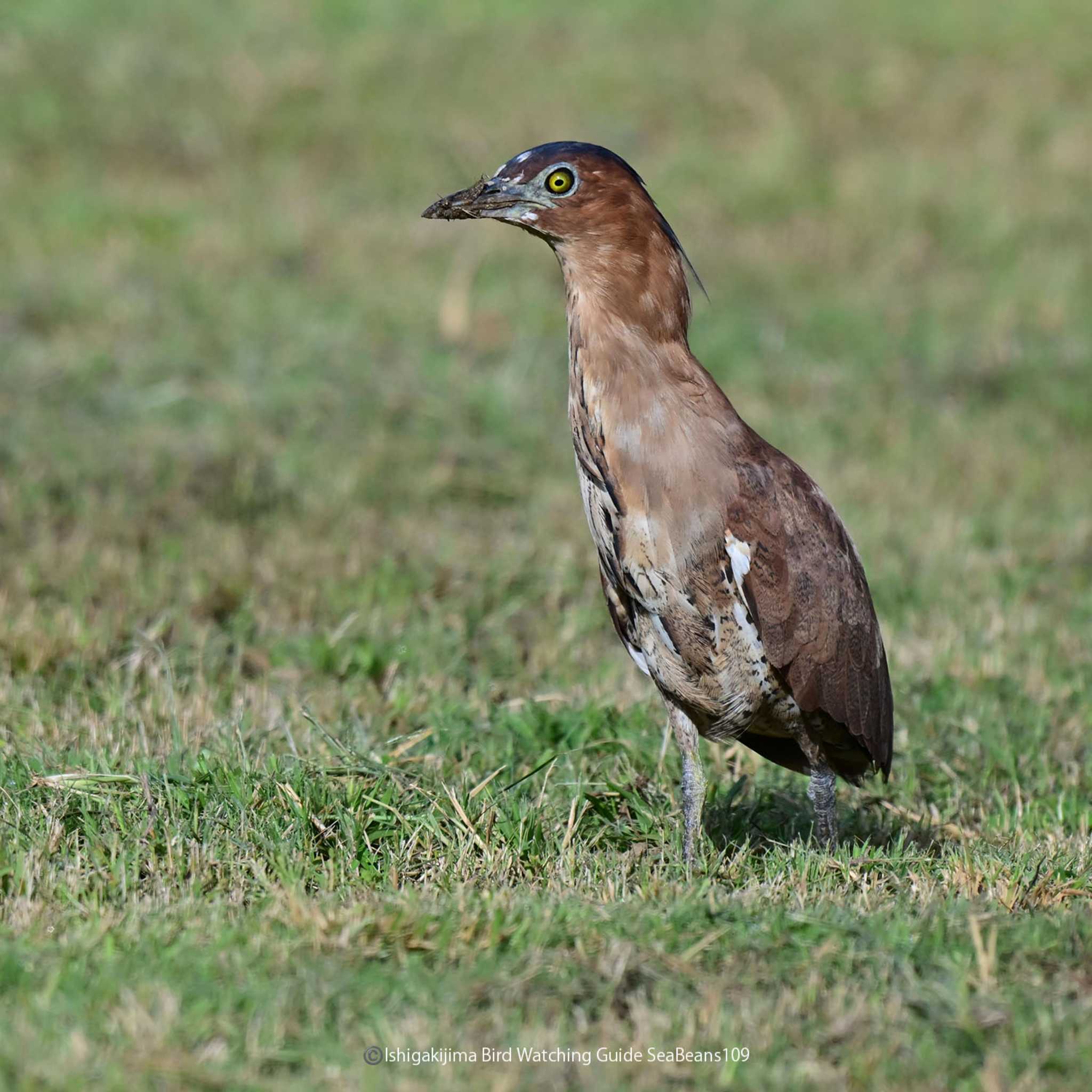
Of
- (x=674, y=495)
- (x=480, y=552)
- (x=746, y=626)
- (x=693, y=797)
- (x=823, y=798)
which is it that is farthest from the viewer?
(x=480, y=552)

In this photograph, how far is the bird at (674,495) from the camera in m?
4.18

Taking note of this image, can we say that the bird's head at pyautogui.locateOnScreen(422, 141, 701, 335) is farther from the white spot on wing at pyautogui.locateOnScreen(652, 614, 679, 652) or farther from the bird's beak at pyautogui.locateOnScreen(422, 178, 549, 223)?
the white spot on wing at pyautogui.locateOnScreen(652, 614, 679, 652)

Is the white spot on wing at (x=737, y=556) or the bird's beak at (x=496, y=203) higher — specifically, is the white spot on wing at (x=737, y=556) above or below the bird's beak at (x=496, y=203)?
below

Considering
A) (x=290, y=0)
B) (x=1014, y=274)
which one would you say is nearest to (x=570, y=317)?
(x=1014, y=274)

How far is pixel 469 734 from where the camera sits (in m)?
5.30

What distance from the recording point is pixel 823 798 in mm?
4652

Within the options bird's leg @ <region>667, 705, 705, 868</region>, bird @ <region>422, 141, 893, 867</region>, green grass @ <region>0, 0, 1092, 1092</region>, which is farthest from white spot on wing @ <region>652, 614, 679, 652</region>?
green grass @ <region>0, 0, 1092, 1092</region>

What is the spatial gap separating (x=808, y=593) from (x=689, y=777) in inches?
25.1

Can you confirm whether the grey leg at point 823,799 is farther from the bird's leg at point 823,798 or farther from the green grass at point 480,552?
the green grass at point 480,552

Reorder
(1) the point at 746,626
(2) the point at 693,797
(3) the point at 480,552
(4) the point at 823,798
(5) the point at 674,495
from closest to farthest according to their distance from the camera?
(5) the point at 674,495
(1) the point at 746,626
(2) the point at 693,797
(4) the point at 823,798
(3) the point at 480,552

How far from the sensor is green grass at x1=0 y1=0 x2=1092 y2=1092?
3.39m

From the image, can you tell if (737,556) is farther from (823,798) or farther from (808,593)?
(823,798)

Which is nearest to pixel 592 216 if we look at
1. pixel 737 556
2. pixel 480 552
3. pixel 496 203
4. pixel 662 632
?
pixel 496 203

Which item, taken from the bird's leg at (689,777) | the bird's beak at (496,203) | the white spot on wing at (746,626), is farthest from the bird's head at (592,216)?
the bird's leg at (689,777)
